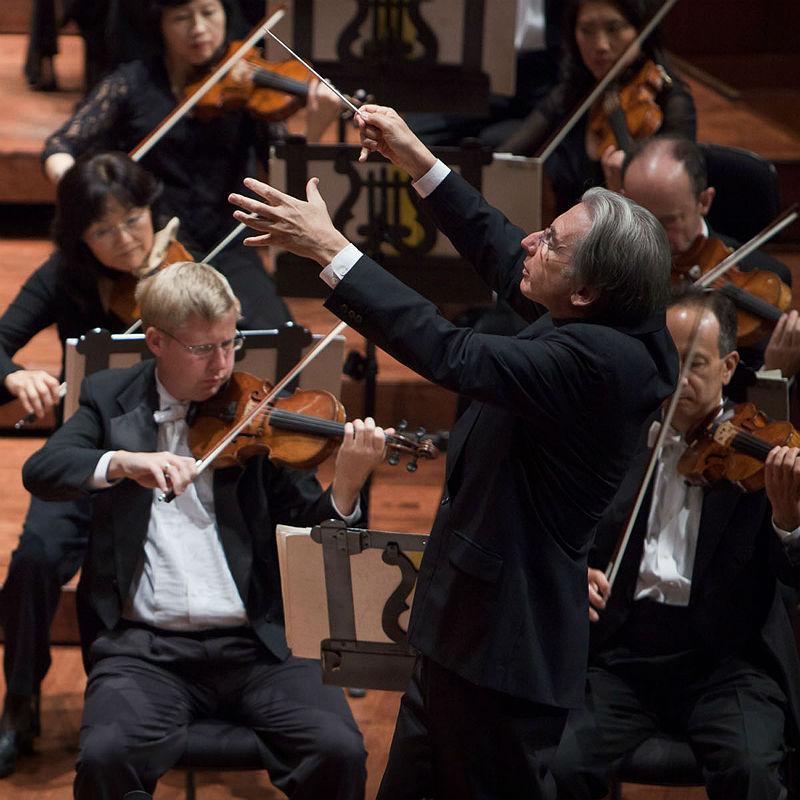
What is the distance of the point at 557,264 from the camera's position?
1.85 m

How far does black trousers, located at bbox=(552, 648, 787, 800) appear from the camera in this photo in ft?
7.77

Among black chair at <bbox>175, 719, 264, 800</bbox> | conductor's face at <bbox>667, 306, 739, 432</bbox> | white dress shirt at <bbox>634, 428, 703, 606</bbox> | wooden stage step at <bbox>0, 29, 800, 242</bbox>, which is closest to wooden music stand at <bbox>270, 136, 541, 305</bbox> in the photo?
conductor's face at <bbox>667, 306, 739, 432</bbox>

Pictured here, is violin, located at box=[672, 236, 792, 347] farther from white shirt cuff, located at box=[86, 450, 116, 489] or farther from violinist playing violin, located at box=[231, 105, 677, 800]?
white shirt cuff, located at box=[86, 450, 116, 489]

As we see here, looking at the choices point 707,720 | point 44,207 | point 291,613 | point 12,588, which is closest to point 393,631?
point 291,613

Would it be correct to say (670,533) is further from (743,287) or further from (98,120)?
(98,120)

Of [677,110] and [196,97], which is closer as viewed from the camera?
[677,110]

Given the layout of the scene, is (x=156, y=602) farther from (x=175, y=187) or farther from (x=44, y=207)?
(x=44, y=207)

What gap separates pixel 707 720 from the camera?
2443 millimetres

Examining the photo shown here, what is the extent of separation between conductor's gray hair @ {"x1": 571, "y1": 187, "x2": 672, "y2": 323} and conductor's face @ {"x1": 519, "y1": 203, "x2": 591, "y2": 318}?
0.04 feet

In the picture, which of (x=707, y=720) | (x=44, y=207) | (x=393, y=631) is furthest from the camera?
(x=44, y=207)

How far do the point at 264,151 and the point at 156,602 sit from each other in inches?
61.1

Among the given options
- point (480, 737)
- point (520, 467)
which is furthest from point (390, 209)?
point (480, 737)

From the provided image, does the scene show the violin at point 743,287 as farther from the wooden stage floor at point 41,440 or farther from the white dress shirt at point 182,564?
the white dress shirt at point 182,564

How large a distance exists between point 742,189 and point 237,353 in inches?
49.0
